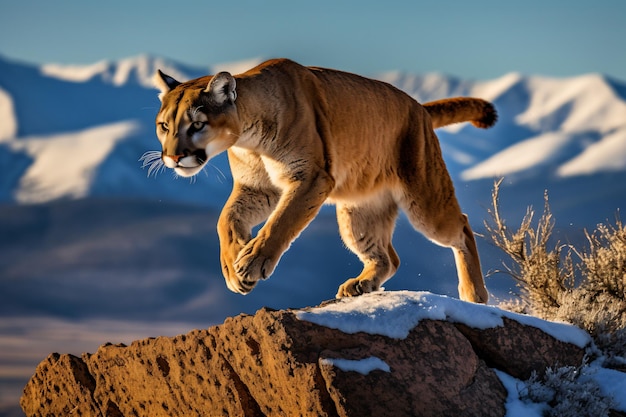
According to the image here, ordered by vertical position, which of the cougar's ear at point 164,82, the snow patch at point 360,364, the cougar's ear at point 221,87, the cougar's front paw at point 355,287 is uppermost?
the cougar's ear at point 164,82

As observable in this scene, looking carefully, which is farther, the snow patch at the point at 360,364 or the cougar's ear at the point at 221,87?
the cougar's ear at the point at 221,87

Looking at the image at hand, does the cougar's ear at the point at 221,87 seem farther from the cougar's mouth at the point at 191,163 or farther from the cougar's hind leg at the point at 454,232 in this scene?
the cougar's hind leg at the point at 454,232

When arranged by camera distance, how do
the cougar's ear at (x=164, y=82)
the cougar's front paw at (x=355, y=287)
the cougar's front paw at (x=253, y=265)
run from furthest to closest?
the cougar's front paw at (x=355, y=287), the cougar's ear at (x=164, y=82), the cougar's front paw at (x=253, y=265)

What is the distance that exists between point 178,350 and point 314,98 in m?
2.22

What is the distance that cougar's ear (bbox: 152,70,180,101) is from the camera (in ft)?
21.8

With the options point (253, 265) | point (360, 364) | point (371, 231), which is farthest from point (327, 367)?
point (371, 231)

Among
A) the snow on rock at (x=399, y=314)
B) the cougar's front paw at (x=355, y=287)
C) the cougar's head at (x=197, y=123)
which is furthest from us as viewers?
the cougar's front paw at (x=355, y=287)

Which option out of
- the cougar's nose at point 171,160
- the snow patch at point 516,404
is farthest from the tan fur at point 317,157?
the snow patch at point 516,404

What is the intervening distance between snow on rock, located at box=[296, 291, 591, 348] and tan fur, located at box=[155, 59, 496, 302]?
1.89ft

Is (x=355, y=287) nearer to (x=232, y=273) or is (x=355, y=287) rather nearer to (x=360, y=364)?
(x=232, y=273)

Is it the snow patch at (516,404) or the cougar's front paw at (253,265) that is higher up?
the cougar's front paw at (253,265)

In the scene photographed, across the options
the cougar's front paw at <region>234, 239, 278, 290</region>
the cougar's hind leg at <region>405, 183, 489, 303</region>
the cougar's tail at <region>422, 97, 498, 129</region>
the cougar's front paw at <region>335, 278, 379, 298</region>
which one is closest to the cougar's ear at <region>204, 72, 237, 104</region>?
the cougar's front paw at <region>234, 239, 278, 290</region>

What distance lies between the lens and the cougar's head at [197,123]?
20.1 ft

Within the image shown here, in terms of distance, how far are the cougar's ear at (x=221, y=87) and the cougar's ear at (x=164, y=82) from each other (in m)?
0.48
